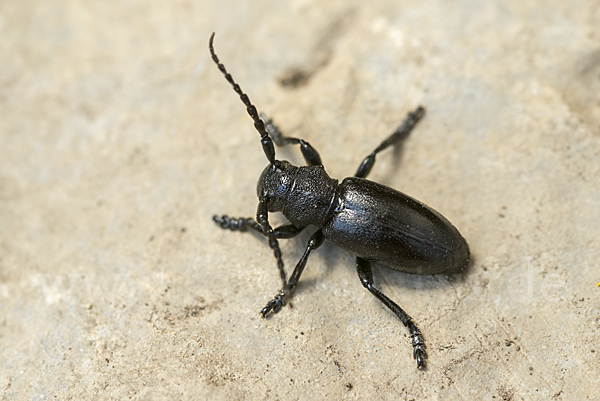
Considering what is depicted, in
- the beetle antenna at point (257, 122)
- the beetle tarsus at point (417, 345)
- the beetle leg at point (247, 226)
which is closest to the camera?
the beetle antenna at point (257, 122)

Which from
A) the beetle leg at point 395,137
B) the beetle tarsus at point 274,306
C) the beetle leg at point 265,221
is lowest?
the beetle tarsus at point 274,306

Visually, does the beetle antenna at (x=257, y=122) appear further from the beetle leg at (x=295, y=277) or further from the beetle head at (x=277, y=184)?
the beetle leg at (x=295, y=277)

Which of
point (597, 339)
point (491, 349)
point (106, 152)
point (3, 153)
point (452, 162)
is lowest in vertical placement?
point (3, 153)

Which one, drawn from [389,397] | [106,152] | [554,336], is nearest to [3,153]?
[106,152]

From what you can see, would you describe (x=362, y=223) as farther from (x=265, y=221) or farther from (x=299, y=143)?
(x=299, y=143)

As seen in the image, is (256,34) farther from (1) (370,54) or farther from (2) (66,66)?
(2) (66,66)

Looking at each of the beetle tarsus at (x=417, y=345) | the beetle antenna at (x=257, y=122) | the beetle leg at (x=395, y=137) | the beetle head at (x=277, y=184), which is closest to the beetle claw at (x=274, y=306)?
the beetle head at (x=277, y=184)
